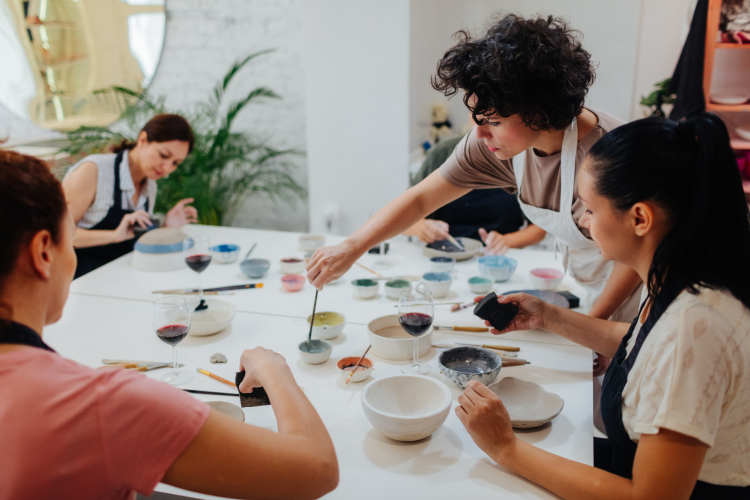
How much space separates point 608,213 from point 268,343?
984mm

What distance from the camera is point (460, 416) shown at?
1.13 metres

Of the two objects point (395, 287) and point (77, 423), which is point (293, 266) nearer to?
point (395, 287)

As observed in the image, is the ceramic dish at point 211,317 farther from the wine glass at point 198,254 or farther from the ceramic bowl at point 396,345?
the ceramic bowl at point 396,345

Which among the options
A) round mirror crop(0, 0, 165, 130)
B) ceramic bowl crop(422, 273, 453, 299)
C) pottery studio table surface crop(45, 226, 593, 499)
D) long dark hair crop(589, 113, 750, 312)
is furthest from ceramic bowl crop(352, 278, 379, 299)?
round mirror crop(0, 0, 165, 130)

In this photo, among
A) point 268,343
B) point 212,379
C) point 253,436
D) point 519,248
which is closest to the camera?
point 253,436

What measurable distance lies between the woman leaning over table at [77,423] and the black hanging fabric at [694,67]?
11.0 feet

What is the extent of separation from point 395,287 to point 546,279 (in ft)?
1.73

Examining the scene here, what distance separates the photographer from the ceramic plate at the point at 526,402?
1.19 meters

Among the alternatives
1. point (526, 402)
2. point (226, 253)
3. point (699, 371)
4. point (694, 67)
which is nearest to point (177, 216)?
point (226, 253)

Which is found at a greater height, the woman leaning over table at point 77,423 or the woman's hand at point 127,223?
the woman leaning over table at point 77,423

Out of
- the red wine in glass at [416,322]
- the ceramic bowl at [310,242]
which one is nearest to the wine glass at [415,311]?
the red wine in glass at [416,322]

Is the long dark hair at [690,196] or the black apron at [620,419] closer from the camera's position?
the long dark hair at [690,196]

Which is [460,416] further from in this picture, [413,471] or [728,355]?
[728,355]

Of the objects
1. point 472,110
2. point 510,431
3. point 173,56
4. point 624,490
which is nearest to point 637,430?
point 624,490
